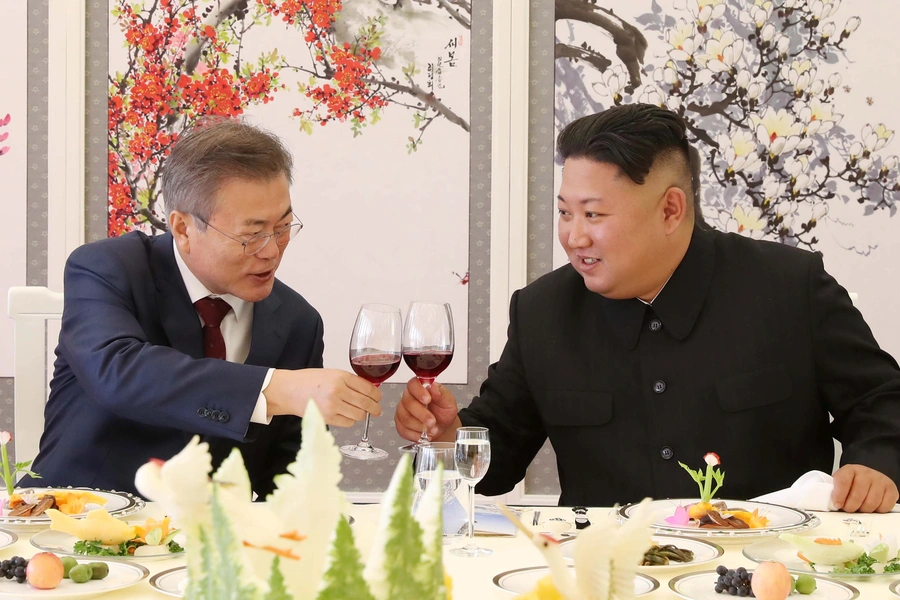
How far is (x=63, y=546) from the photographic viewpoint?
1.33m

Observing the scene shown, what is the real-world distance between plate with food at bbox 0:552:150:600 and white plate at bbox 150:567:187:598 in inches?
0.9

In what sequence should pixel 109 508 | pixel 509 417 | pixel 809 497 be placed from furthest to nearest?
pixel 509 417 → pixel 809 497 → pixel 109 508

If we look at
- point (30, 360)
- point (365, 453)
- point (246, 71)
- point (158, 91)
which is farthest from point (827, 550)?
point (158, 91)

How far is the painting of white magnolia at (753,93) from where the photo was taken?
12.8ft

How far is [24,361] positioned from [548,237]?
2261mm

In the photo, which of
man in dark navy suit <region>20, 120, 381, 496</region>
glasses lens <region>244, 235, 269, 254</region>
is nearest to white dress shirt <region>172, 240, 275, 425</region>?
man in dark navy suit <region>20, 120, 381, 496</region>

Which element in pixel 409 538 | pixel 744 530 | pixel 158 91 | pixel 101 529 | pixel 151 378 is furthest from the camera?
pixel 158 91

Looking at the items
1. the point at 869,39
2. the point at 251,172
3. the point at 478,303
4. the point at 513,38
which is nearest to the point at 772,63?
the point at 869,39

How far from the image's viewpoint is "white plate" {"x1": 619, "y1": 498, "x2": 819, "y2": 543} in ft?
4.72

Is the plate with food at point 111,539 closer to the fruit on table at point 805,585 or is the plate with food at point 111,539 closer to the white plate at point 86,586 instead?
the white plate at point 86,586

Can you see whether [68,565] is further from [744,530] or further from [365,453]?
[744,530]

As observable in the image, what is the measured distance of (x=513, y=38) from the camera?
12.8ft

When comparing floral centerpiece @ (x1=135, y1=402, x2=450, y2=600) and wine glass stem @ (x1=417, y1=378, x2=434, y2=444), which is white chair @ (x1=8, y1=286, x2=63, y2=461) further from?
floral centerpiece @ (x1=135, y1=402, x2=450, y2=600)

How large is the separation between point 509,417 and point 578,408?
7.5 inches
